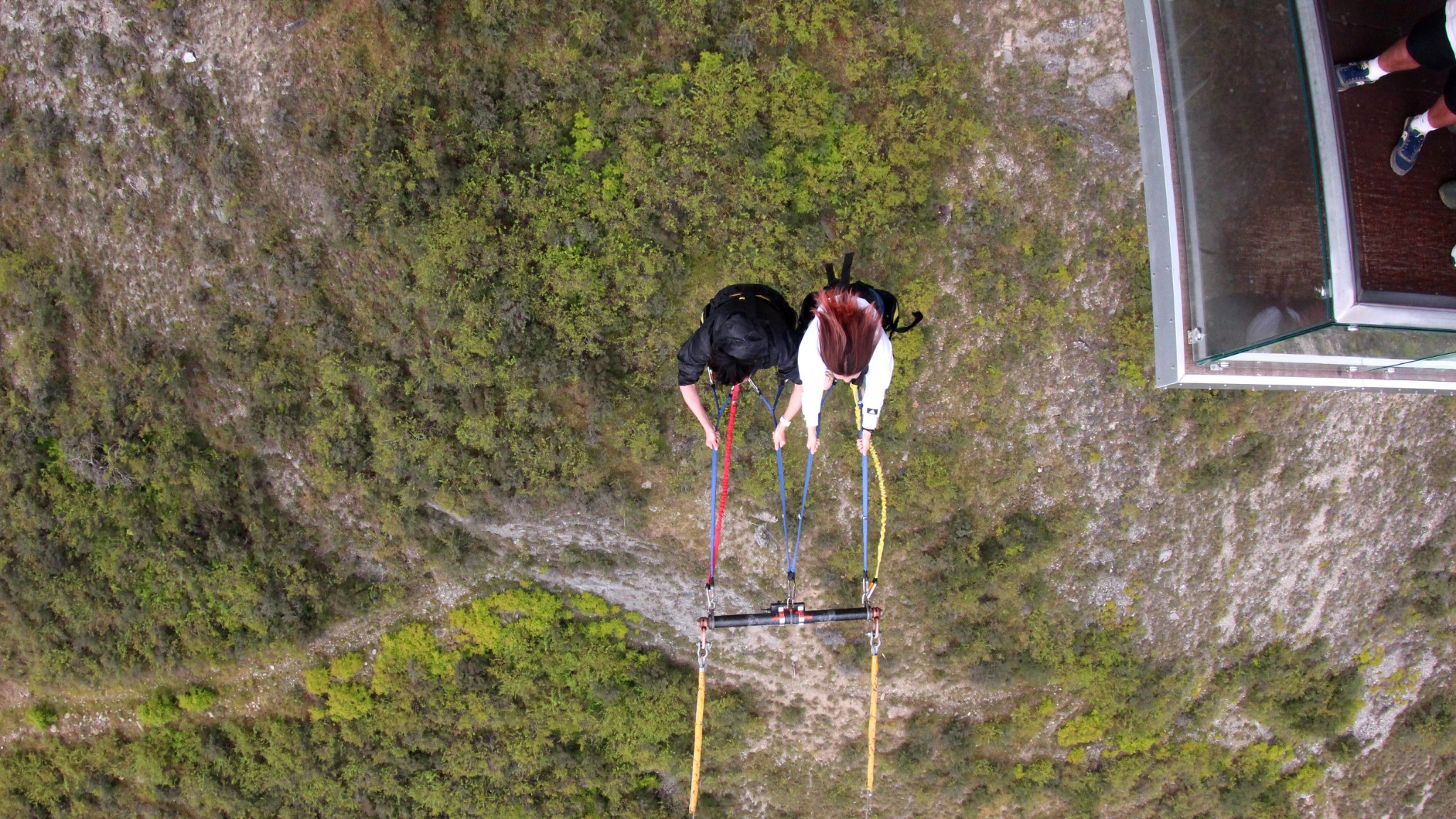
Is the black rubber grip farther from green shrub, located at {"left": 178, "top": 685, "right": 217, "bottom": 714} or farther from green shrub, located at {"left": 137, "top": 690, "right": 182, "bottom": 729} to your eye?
green shrub, located at {"left": 137, "top": 690, "right": 182, "bottom": 729}

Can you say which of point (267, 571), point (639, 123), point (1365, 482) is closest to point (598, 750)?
point (267, 571)

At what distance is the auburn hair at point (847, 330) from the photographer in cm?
518

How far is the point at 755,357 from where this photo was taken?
6281 mm

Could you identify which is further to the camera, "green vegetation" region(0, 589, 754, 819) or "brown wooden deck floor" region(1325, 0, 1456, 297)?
"green vegetation" region(0, 589, 754, 819)

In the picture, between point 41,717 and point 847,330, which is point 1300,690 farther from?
point 41,717

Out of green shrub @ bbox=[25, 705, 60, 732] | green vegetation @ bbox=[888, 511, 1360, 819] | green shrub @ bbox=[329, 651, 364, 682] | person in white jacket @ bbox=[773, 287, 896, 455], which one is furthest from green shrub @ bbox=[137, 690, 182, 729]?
person in white jacket @ bbox=[773, 287, 896, 455]

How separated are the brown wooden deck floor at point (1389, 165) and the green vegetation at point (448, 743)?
972cm

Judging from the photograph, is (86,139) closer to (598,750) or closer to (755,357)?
(755,357)

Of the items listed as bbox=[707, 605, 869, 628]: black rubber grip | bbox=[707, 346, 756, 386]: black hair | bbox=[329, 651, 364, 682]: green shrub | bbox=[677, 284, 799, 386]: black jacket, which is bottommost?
bbox=[329, 651, 364, 682]: green shrub

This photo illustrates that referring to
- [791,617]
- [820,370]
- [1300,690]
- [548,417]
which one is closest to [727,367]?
[820,370]

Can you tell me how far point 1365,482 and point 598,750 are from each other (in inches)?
491

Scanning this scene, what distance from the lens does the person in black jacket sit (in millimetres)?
6031

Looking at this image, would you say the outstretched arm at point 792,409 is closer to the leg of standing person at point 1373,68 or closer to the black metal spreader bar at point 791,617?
the black metal spreader bar at point 791,617

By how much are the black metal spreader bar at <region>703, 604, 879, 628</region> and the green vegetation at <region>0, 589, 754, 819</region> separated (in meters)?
4.78
